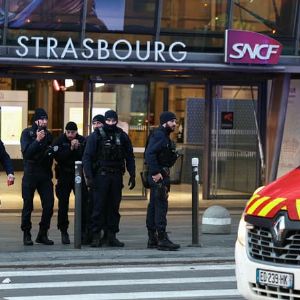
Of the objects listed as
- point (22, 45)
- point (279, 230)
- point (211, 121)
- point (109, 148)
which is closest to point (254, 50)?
point (211, 121)

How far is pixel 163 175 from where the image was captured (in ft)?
35.1

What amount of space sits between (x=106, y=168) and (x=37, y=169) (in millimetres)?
1062

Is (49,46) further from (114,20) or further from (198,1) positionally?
(198,1)

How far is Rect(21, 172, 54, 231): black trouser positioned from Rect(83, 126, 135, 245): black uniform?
0.71 m

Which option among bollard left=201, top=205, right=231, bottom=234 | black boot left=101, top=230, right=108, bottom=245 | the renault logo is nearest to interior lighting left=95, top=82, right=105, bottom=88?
bollard left=201, top=205, right=231, bottom=234

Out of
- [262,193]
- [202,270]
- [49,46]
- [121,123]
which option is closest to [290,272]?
[262,193]

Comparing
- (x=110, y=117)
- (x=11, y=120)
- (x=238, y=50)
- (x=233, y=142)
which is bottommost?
→ (x=233, y=142)

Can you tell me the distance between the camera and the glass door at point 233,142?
1744 centimetres

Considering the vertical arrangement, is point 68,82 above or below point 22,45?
below

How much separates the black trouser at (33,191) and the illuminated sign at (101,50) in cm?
434

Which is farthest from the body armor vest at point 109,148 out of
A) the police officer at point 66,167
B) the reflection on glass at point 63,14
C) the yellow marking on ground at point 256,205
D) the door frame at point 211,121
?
the door frame at point 211,121

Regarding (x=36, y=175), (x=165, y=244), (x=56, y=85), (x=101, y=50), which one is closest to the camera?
(x=165, y=244)

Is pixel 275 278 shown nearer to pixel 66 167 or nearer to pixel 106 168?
pixel 106 168

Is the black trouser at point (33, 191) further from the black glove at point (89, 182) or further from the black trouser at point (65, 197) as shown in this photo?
the black glove at point (89, 182)
